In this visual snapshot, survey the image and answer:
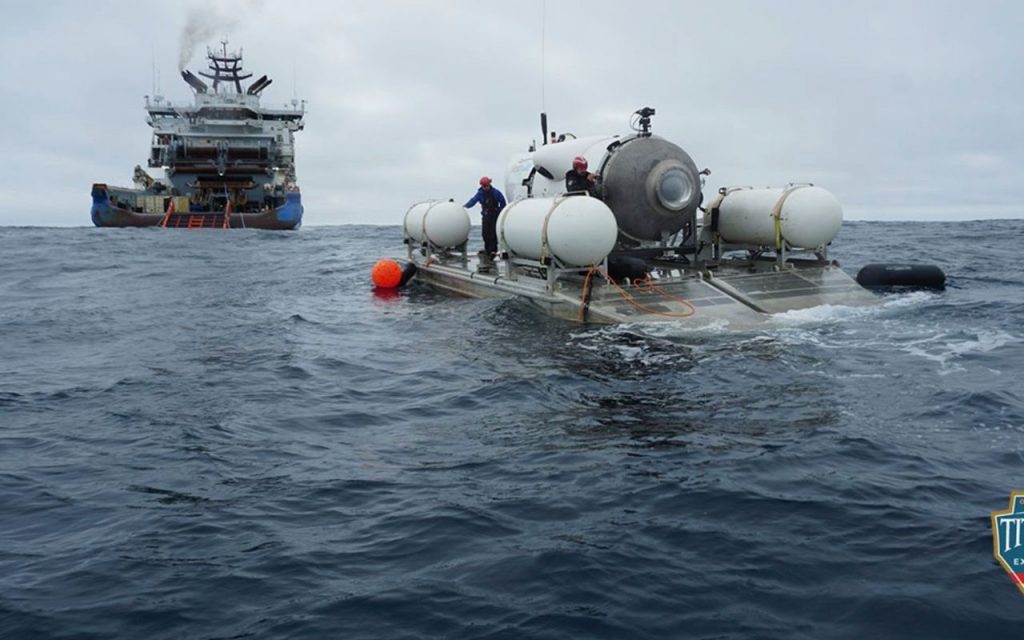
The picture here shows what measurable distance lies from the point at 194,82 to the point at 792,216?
198ft

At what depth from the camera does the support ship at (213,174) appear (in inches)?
2194

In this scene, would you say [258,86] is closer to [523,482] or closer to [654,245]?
[654,245]

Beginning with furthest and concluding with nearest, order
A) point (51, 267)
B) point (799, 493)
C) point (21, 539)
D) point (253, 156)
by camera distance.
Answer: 1. point (253, 156)
2. point (51, 267)
3. point (799, 493)
4. point (21, 539)

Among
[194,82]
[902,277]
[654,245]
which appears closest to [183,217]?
[194,82]

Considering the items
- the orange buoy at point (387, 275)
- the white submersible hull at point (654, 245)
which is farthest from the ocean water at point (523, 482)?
the orange buoy at point (387, 275)

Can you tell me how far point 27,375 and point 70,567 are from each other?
275 inches

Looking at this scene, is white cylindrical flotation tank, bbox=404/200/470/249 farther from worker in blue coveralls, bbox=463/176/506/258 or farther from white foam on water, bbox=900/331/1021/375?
white foam on water, bbox=900/331/1021/375

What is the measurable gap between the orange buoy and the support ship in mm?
38601

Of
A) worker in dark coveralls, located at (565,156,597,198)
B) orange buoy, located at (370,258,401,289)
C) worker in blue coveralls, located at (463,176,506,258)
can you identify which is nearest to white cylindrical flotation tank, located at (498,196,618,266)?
worker in dark coveralls, located at (565,156,597,198)

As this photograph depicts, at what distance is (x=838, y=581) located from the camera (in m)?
4.48

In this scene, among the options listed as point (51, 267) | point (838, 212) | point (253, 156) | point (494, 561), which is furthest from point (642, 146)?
point (253, 156)

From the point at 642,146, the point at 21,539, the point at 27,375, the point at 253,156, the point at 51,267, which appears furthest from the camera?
the point at 253,156

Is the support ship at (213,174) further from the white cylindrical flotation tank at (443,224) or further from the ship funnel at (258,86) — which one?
the white cylindrical flotation tank at (443,224)

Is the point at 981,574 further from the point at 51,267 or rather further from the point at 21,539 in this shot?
the point at 51,267
